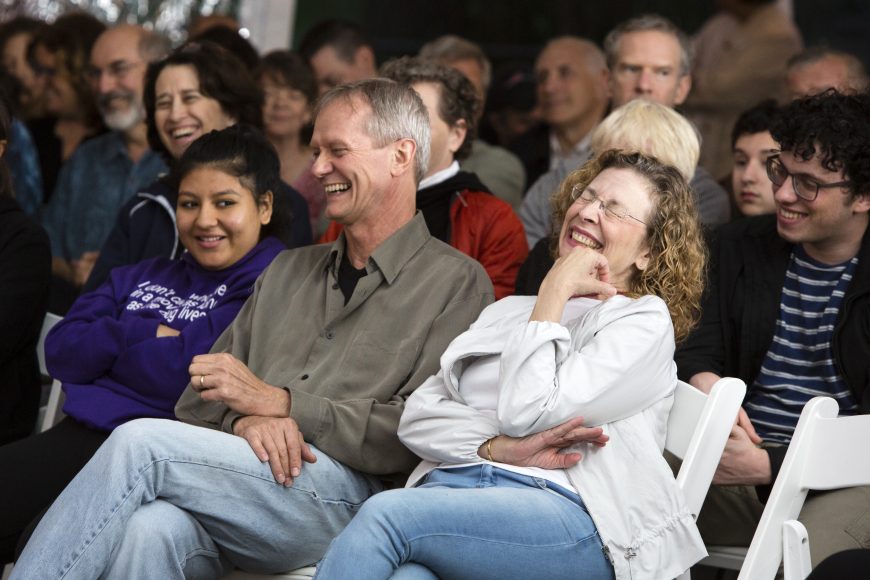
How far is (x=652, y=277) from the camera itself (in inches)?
108

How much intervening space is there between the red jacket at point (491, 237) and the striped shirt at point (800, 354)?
0.76 m

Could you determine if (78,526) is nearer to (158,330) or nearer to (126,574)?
(126,574)

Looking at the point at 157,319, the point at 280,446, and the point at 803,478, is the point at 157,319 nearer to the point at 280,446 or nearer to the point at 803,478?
the point at 280,446

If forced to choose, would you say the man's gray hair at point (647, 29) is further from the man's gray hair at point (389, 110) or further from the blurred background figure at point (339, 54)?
the man's gray hair at point (389, 110)

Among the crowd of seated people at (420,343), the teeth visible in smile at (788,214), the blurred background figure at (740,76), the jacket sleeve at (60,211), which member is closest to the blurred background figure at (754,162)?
the crowd of seated people at (420,343)

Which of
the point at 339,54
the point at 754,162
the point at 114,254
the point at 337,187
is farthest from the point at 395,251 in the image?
the point at 339,54

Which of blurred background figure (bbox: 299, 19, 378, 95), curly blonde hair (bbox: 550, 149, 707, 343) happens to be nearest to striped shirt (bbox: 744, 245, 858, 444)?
curly blonde hair (bbox: 550, 149, 707, 343)

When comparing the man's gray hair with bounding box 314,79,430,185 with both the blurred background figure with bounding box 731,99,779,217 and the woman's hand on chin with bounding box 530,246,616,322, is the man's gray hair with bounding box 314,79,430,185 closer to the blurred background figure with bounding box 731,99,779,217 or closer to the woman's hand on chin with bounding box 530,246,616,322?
the woman's hand on chin with bounding box 530,246,616,322

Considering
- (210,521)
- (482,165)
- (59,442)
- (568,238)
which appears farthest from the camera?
(482,165)

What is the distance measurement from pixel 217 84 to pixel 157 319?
1104 mm

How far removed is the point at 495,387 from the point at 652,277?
42 centimetres

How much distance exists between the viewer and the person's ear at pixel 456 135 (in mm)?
3774

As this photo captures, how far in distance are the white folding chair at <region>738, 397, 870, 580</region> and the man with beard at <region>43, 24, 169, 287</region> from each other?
9.15 feet

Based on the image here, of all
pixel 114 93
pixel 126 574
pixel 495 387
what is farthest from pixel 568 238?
pixel 114 93
